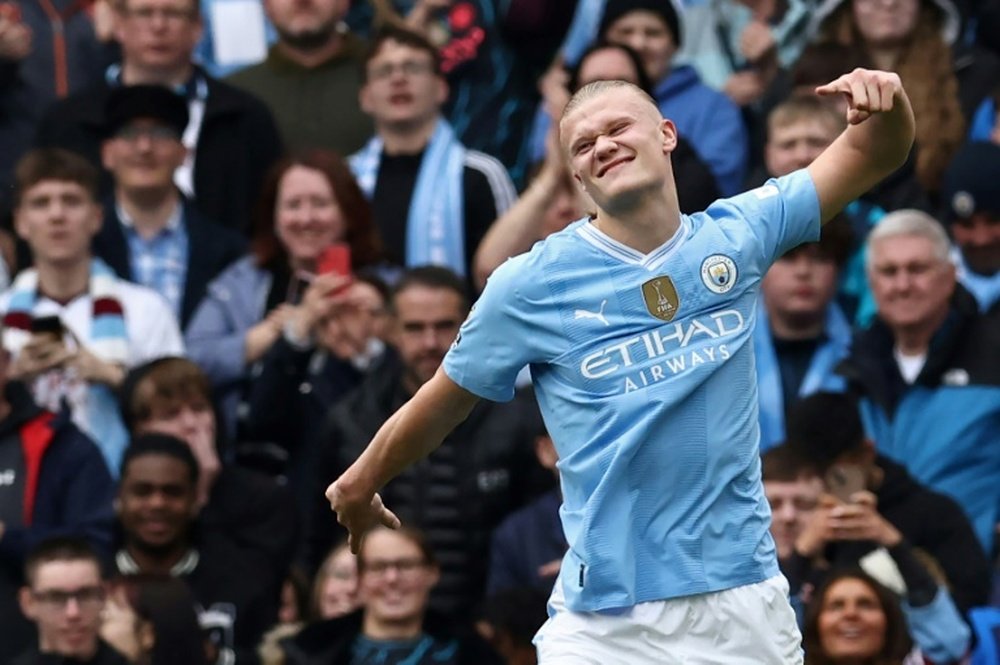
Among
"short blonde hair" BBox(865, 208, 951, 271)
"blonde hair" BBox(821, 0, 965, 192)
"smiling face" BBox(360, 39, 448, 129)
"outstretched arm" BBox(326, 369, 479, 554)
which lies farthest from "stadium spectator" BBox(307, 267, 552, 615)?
"outstretched arm" BBox(326, 369, 479, 554)

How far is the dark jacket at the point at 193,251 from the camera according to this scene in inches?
447

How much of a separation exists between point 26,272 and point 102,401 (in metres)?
0.78

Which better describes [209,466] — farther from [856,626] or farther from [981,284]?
[981,284]

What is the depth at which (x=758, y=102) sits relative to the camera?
1212 cm

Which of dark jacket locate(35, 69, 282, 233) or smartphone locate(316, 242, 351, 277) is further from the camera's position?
dark jacket locate(35, 69, 282, 233)

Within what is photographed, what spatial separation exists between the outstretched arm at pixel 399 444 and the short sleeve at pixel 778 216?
2.74 feet

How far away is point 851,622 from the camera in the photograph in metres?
8.82

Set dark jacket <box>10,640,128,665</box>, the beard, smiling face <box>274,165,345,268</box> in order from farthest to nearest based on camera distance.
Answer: the beard, smiling face <box>274,165,345,268</box>, dark jacket <box>10,640,128,665</box>

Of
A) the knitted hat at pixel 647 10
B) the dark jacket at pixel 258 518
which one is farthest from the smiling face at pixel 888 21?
the dark jacket at pixel 258 518

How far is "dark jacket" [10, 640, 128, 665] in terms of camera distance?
9422mm

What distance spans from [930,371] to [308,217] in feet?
9.24

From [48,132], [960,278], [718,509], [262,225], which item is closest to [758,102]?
[960,278]

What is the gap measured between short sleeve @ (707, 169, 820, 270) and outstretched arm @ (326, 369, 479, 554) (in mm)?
834

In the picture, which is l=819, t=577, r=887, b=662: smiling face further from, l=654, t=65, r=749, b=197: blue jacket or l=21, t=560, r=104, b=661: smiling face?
l=654, t=65, r=749, b=197: blue jacket
